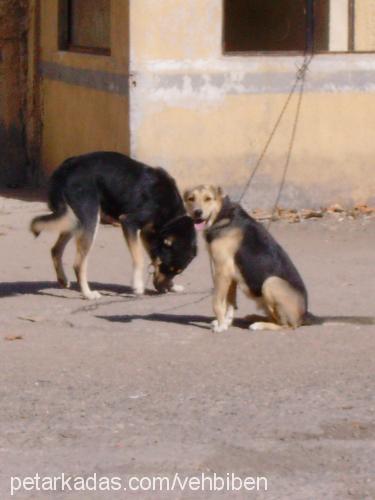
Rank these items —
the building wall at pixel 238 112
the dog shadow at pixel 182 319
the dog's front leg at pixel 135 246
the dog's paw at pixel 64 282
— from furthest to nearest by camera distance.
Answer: the building wall at pixel 238 112, the dog's paw at pixel 64 282, the dog's front leg at pixel 135 246, the dog shadow at pixel 182 319

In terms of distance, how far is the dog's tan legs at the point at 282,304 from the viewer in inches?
367

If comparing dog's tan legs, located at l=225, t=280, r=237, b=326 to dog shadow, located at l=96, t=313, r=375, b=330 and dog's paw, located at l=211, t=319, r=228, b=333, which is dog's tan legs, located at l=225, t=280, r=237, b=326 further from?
dog shadow, located at l=96, t=313, r=375, b=330

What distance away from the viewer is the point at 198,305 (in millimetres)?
10578

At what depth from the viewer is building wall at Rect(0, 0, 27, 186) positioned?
16516 mm

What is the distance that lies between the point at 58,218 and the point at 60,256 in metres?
0.50

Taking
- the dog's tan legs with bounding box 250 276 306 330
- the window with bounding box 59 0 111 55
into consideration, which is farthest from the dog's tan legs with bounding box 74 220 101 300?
the window with bounding box 59 0 111 55

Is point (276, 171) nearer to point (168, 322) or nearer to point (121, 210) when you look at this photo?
point (121, 210)

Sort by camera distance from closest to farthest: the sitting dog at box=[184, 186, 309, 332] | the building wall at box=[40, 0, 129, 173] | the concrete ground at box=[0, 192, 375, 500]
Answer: the concrete ground at box=[0, 192, 375, 500] → the sitting dog at box=[184, 186, 309, 332] → the building wall at box=[40, 0, 129, 173]

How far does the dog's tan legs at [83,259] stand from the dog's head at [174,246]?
1.56 feet

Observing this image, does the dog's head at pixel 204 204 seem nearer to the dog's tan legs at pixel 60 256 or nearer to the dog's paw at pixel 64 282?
the dog's tan legs at pixel 60 256

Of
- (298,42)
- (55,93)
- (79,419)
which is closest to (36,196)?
(55,93)

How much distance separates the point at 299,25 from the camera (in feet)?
56.2

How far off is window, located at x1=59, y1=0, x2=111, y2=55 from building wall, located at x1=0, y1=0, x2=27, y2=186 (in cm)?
103

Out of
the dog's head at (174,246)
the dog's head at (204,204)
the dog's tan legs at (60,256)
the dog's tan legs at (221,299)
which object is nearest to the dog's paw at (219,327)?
the dog's tan legs at (221,299)
